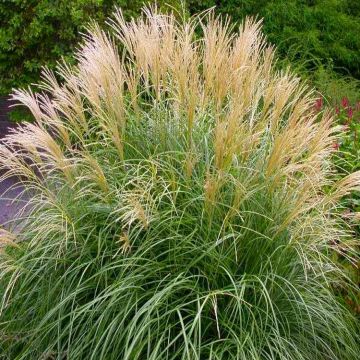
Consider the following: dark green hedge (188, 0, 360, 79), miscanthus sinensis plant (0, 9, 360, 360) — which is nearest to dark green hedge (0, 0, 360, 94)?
dark green hedge (188, 0, 360, 79)

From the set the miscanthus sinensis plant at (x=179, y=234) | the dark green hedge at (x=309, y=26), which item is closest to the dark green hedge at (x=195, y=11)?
the dark green hedge at (x=309, y=26)

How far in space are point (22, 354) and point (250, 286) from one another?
1.18 metres

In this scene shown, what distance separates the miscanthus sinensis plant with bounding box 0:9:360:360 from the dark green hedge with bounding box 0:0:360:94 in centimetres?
284

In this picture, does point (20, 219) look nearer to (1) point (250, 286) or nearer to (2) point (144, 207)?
(2) point (144, 207)

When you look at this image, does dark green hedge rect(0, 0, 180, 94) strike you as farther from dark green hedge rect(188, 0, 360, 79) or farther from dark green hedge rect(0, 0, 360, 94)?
dark green hedge rect(188, 0, 360, 79)

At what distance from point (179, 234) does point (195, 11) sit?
625cm

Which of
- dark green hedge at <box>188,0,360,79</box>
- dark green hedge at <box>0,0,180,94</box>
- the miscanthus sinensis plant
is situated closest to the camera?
the miscanthus sinensis plant

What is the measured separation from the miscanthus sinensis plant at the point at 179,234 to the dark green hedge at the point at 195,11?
2.84 m

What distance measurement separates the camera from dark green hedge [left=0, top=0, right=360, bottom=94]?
6754mm

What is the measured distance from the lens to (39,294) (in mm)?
3758

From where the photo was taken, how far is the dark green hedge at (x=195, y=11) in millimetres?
6754

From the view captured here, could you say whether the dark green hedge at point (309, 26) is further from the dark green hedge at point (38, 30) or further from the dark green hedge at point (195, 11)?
the dark green hedge at point (38, 30)

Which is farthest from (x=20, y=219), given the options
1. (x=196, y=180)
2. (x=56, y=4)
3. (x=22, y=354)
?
(x=56, y=4)

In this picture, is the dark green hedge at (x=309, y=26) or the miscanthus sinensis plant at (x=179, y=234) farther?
the dark green hedge at (x=309, y=26)
